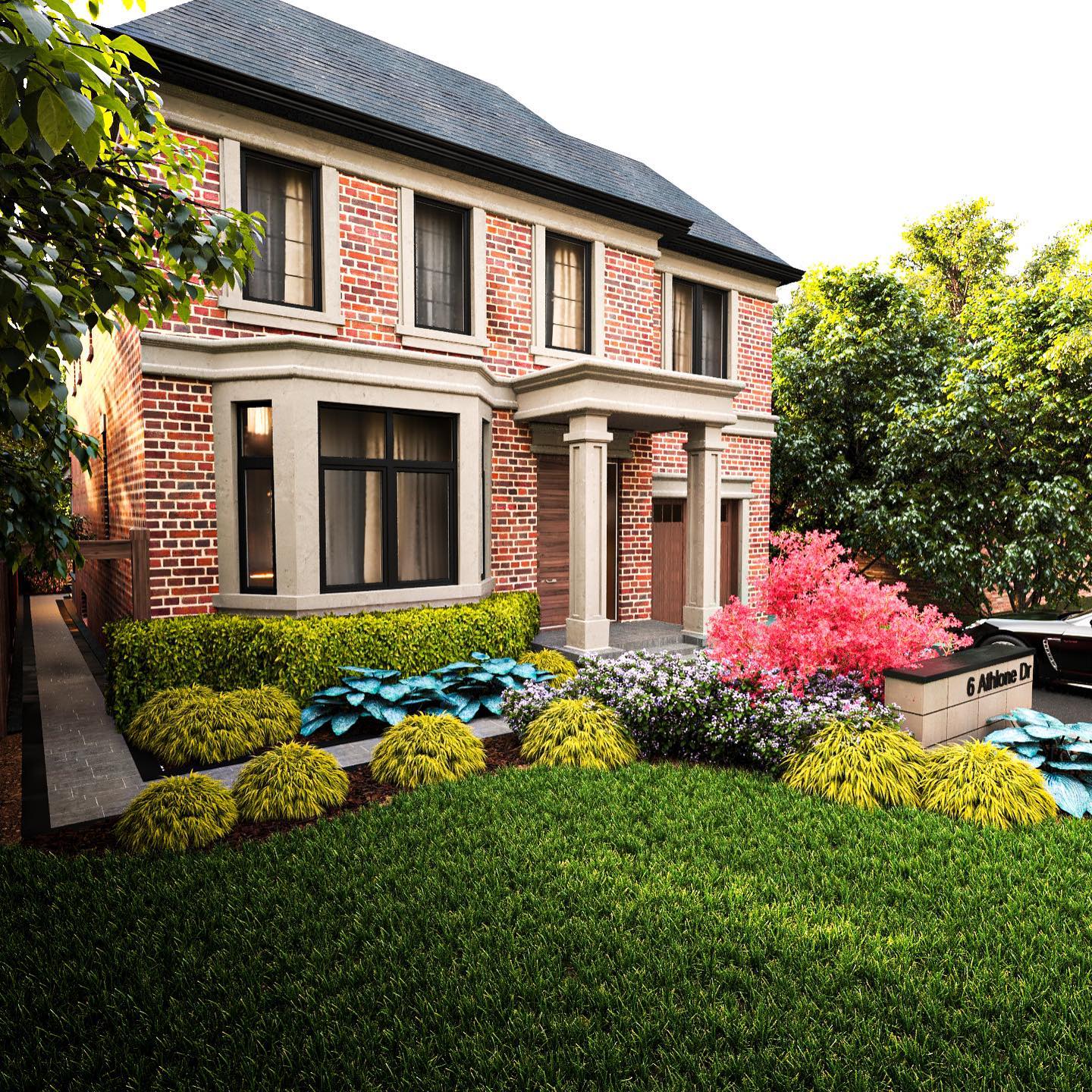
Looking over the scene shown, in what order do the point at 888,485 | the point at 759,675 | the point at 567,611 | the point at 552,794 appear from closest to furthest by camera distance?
the point at 552,794, the point at 759,675, the point at 567,611, the point at 888,485

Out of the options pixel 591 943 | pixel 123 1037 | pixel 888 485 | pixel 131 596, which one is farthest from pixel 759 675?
pixel 888 485

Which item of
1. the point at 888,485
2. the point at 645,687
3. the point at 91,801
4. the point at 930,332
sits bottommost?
the point at 91,801

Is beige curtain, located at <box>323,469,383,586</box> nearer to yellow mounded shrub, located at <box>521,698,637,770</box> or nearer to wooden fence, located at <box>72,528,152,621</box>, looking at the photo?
wooden fence, located at <box>72,528,152,621</box>

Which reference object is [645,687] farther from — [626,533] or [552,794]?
[626,533]

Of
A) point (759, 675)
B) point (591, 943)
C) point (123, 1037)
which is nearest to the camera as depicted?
point (123, 1037)

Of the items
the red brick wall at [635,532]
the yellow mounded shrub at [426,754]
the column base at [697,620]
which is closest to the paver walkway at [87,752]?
the yellow mounded shrub at [426,754]

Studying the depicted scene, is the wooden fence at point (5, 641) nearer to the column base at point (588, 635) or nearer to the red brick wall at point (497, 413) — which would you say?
the red brick wall at point (497, 413)

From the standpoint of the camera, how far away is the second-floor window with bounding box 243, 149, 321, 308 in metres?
8.46

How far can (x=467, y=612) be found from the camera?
29.2 feet

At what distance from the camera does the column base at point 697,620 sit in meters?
10.2

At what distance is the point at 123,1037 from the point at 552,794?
308cm

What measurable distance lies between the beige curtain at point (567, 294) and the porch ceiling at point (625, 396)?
60.1 inches

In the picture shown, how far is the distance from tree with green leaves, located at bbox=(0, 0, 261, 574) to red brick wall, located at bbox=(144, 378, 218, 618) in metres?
2.71

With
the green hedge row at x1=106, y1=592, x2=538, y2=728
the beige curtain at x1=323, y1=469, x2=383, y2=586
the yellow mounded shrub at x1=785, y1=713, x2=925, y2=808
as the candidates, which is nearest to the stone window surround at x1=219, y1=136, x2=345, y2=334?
the beige curtain at x1=323, y1=469, x2=383, y2=586
